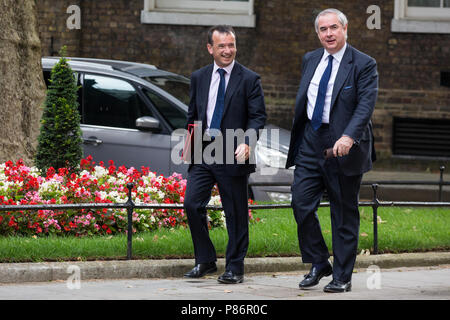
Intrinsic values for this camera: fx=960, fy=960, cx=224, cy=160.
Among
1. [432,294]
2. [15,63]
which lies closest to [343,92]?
[432,294]

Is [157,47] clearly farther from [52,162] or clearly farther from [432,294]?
[432,294]

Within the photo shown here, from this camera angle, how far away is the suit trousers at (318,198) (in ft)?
22.7

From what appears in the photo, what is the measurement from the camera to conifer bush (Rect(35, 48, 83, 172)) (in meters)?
9.48

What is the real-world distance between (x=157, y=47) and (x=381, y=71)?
4246 millimetres

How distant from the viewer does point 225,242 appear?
8461 mm

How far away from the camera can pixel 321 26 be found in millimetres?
6898

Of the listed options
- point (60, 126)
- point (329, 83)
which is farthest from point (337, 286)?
point (60, 126)

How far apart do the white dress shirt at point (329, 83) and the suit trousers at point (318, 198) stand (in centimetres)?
10

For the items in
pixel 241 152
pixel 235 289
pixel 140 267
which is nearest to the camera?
pixel 235 289

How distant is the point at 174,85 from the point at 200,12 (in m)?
6.75

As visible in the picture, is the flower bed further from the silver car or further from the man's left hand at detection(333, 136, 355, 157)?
the man's left hand at detection(333, 136, 355, 157)

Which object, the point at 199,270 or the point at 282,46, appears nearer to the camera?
the point at 199,270

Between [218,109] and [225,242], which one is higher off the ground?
[218,109]

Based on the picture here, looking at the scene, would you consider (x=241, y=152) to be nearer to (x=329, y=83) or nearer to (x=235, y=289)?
(x=329, y=83)
